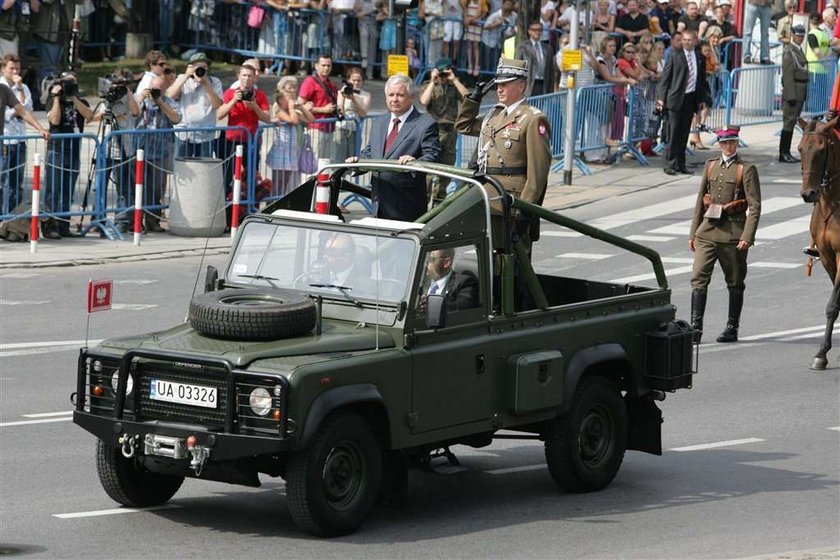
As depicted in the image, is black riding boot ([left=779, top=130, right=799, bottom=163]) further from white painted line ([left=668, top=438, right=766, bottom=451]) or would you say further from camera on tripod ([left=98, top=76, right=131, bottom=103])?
white painted line ([left=668, top=438, right=766, bottom=451])

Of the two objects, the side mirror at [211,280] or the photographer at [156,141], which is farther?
the photographer at [156,141]

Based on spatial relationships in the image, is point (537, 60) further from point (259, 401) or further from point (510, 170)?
point (259, 401)

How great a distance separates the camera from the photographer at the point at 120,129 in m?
21.7

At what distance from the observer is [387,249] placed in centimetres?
1048

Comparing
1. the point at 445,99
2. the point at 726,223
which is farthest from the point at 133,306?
the point at 445,99

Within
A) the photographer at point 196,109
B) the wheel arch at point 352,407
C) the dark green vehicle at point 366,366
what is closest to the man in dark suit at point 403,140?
the dark green vehicle at point 366,366

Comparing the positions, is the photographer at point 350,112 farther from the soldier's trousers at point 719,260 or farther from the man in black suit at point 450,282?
the man in black suit at point 450,282

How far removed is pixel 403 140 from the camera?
13.3 m

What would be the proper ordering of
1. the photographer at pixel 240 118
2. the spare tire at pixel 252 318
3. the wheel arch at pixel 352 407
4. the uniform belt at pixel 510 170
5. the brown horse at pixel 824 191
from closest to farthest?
the wheel arch at pixel 352 407 < the spare tire at pixel 252 318 < the uniform belt at pixel 510 170 < the brown horse at pixel 824 191 < the photographer at pixel 240 118

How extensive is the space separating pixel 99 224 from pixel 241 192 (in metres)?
1.98

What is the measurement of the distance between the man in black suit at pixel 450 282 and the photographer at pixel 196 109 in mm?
12412

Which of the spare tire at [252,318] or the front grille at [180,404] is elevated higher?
the spare tire at [252,318]

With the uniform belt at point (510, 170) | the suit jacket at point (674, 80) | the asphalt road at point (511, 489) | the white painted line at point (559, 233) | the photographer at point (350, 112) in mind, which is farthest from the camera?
the suit jacket at point (674, 80)

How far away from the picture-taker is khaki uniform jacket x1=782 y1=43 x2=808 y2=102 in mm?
30938
